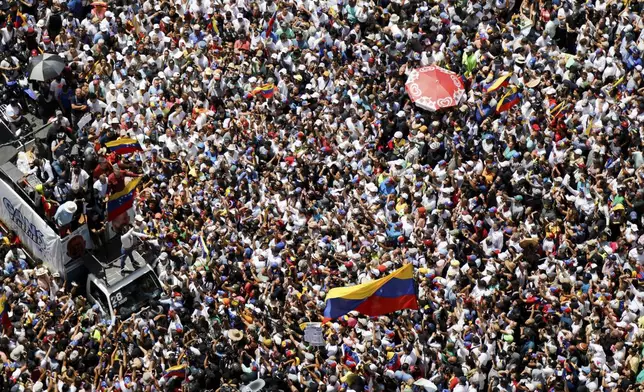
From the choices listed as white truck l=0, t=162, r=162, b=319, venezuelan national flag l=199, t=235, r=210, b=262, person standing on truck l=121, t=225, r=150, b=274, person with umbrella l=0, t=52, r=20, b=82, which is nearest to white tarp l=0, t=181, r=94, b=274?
white truck l=0, t=162, r=162, b=319

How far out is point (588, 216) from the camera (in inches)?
1203

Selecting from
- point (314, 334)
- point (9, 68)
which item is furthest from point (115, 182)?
point (9, 68)

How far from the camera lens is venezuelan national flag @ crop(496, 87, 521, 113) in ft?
108

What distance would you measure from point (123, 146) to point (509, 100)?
915cm

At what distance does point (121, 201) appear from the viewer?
32.1 meters

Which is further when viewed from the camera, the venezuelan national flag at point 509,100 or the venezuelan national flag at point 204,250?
the venezuelan national flag at point 509,100

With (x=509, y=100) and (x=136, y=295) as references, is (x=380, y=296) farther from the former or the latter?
(x=509, y=100)

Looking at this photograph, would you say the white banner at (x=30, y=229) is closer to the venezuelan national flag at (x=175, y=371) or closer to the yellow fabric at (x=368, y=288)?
the venezuelan national flag at (x=175, y=371)

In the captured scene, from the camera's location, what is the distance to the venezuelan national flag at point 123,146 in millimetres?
33625

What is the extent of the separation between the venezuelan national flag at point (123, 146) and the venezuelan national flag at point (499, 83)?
8474 mm

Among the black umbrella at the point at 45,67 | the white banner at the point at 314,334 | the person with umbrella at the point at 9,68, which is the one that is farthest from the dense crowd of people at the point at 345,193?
the black umbrella at the point at 45,67

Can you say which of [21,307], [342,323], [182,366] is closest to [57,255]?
[21,307]

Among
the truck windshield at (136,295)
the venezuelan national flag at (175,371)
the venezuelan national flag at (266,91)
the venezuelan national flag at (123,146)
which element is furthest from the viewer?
the venezuelan national flag at (266,91)

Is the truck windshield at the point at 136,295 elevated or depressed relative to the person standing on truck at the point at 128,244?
depressed
